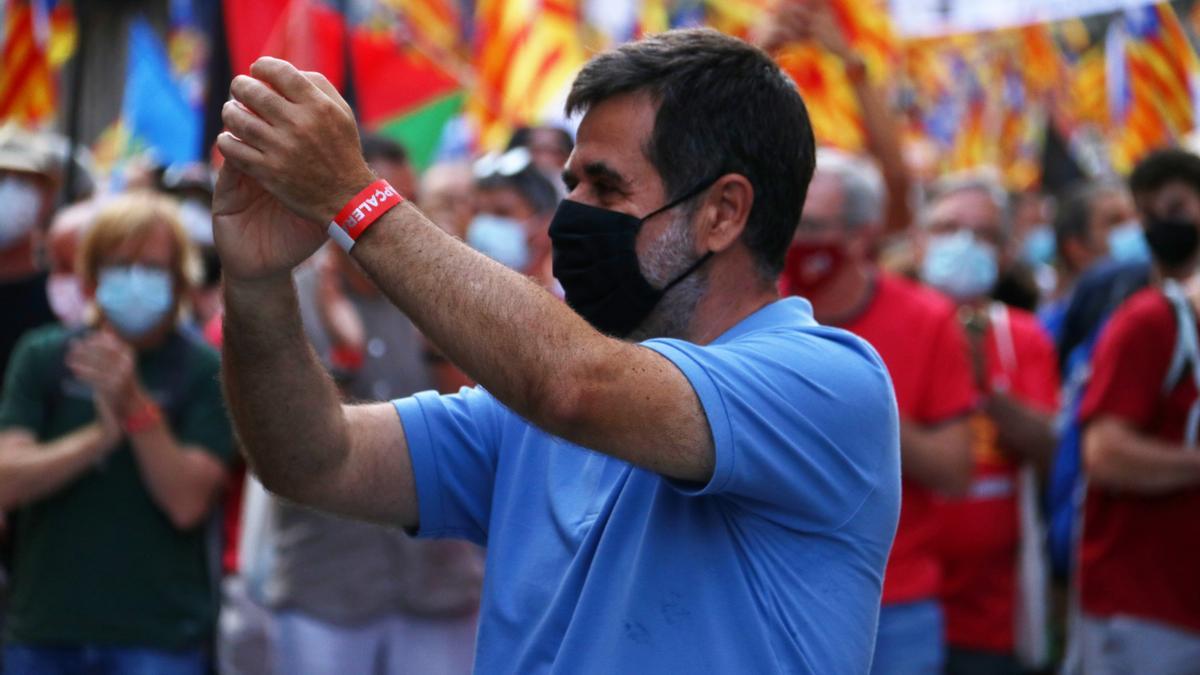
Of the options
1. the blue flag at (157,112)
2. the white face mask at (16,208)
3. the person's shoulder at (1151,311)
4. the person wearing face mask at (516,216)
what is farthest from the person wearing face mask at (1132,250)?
the blue flag at (157,112)

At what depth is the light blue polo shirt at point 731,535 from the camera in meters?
2.48

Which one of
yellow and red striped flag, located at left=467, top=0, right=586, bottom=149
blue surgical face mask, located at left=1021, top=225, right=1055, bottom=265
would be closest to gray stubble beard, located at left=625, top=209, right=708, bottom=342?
yellow and red striped flag, located at left=467, top=0, right=586, bottom=149

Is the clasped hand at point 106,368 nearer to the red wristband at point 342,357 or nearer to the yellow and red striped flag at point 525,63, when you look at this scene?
the red wristband at point 342,357

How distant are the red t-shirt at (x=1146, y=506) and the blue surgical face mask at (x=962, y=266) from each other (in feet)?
4.60

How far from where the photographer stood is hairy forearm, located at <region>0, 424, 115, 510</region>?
16.8 ft

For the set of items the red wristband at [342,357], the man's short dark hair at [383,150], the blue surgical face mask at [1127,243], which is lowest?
the blue surgical face mask at [1127,243]

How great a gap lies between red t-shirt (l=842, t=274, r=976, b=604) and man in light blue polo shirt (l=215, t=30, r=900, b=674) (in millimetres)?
2732

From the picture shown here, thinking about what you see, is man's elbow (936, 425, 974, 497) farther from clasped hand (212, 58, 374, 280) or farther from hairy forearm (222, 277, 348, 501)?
clasped hand (212, 58, 374, 280)

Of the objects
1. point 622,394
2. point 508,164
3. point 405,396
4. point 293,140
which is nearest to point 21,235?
point 508,164

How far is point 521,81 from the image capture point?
398 inches

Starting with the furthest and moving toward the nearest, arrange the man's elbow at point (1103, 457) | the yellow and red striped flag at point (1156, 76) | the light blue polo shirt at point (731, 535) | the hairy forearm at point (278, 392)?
the yellow and red striped flag at point (1156, 76), the man's elbow at point (1103, 457), the hairy forearm at point (278, 392), the light blue polo shirt at point (731, 535)

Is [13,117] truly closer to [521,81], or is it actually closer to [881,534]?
[521,81]

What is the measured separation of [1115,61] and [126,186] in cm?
961

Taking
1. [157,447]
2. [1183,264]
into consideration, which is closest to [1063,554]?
[1183,264]
